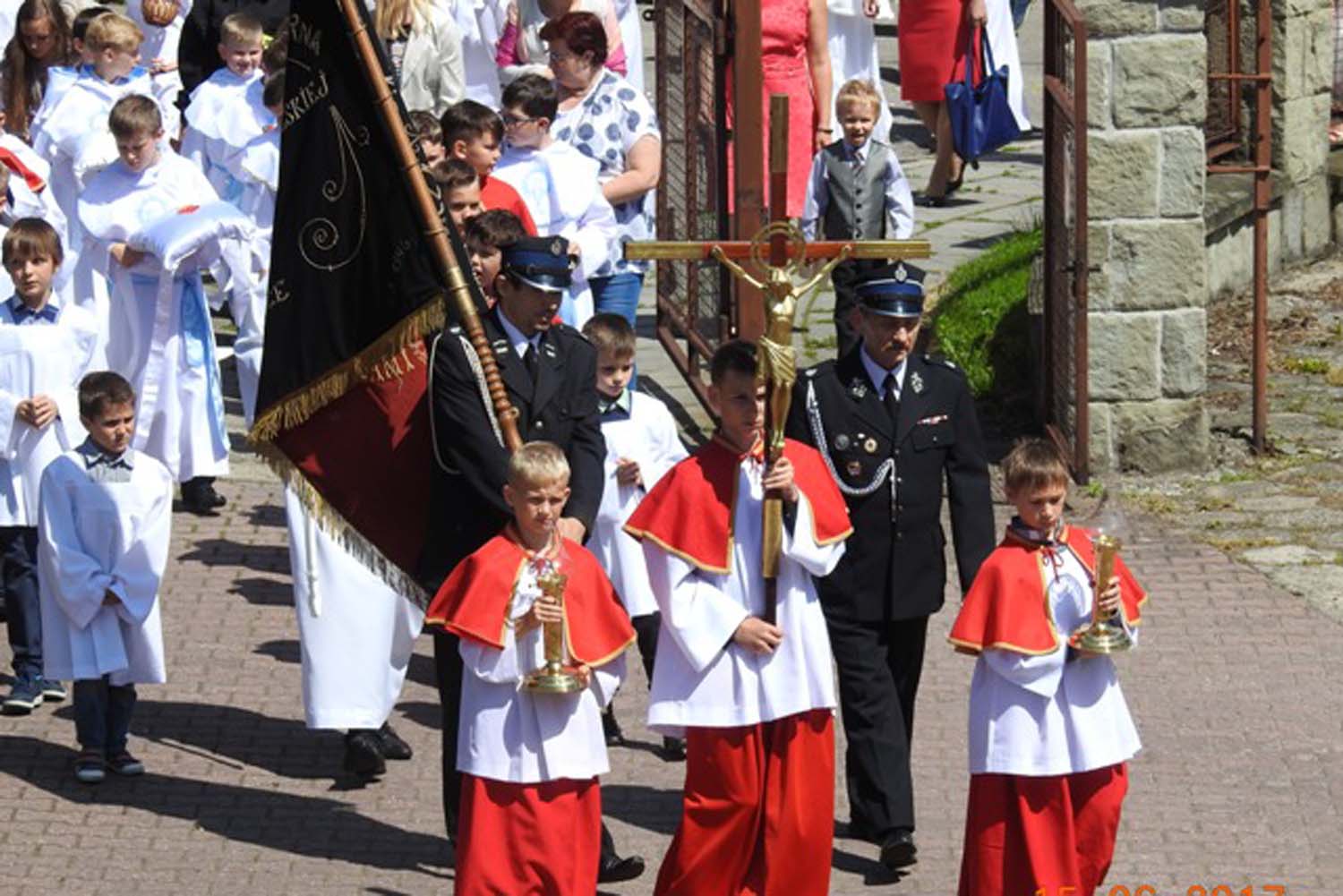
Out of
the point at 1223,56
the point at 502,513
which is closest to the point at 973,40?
the point at 1223,56

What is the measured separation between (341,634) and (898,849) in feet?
6.71

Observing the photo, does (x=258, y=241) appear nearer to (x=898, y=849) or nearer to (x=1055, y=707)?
Result: (x=898, y=849)

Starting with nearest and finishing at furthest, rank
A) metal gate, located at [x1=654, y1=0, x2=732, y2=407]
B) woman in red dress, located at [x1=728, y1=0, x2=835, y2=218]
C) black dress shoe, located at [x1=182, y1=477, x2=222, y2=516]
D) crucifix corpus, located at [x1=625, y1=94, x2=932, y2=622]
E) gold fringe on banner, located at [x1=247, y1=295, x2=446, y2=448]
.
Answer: crucifix corpus, located at [x1=625, y1=94, x2=932, y2=622]
gold fringe on banner, located at [x1=247, y1=295, x2=446, y2=448]
black dress shoe, located at [x1=182, y1=477, x2=222, y2=516]
metal gate, located at [x1=654, y1=0, x2=732, y2=407]
woman in red dress, located at [x1=728, y1=0, x2=835, y2=218]

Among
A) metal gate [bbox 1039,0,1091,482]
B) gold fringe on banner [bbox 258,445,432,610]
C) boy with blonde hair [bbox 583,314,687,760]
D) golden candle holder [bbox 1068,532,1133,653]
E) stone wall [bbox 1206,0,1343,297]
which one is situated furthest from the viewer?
stone wall [bbox 1206,0,1343,297]

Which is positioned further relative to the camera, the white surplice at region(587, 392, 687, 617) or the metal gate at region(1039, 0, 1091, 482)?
the metal gate at region(1039, 0, 1091, 482)

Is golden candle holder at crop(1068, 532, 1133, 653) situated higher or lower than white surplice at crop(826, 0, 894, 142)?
lower

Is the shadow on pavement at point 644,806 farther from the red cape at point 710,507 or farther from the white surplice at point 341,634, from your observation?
the red cape at point 710,507

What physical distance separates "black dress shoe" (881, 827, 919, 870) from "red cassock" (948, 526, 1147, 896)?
59cm

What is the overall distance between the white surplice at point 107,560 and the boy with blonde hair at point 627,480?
4.90ft

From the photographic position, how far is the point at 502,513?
8.90 metres

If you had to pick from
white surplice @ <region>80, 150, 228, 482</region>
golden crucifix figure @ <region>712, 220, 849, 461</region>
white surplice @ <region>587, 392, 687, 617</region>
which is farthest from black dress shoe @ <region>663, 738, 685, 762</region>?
white surplice @ <region>80, 150, 228, 482</region>

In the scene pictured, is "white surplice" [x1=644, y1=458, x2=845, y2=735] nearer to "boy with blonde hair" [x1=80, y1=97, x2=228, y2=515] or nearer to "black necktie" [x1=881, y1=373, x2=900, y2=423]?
"black necktie" [x1=881, y1=373, x2=900, y2=423]

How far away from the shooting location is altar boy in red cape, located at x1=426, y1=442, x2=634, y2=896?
327 inches

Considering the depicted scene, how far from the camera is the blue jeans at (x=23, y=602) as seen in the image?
35.3ft
